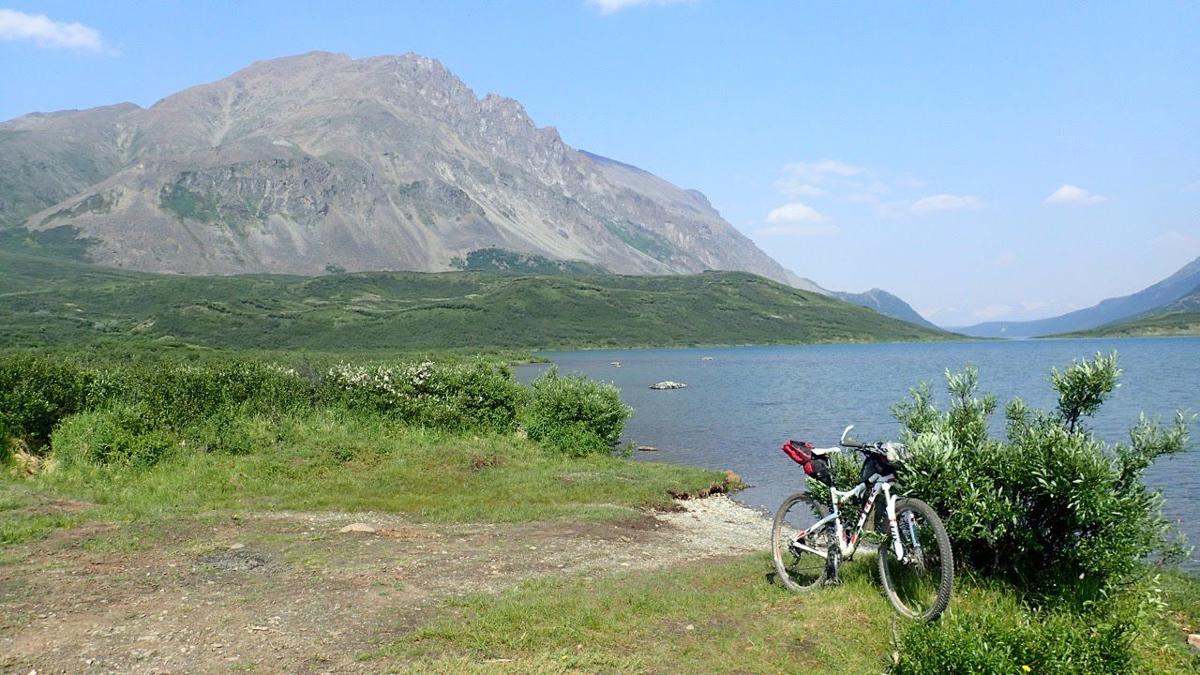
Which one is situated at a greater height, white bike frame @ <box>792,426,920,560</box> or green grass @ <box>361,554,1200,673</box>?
white bike frame @ <box>792,426,920,560</box>

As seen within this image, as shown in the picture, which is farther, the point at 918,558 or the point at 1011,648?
the point at 918,558

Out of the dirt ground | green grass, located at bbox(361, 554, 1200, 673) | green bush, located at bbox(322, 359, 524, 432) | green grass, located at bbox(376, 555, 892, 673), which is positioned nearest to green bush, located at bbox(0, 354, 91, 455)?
green bush, located at bbox(322, 359, 524, 432)

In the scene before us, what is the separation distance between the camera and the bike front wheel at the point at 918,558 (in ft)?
28.8

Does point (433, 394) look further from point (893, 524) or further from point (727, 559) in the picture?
point (893, 524)

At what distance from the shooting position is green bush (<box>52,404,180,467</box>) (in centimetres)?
2117

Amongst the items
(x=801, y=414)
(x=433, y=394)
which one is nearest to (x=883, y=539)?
(x=433, y=394)

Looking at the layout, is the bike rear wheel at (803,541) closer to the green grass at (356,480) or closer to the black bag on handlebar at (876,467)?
the black bag on handlebar at (876,467)

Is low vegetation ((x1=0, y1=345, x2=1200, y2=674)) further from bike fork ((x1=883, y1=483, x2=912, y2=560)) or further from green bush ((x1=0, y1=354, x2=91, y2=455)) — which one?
bike fork ((x1=883, y1=483, x2=912, y2=560))

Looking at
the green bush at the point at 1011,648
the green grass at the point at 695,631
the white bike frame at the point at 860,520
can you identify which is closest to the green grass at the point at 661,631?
the green grass at the point at 695,631

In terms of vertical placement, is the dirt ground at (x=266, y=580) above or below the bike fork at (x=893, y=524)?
below

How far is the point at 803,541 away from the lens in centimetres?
1113

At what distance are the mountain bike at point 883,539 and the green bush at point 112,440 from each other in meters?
18.6

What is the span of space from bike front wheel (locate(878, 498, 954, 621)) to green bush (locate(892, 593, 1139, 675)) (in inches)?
46.3

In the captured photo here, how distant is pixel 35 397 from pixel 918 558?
85.0 ft
